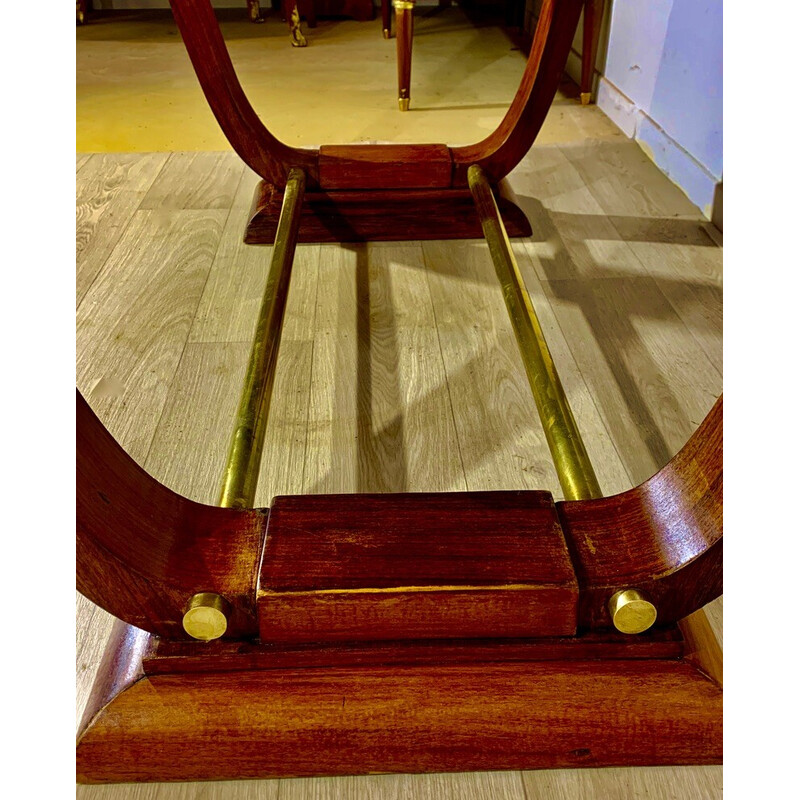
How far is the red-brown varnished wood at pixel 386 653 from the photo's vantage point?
583mm

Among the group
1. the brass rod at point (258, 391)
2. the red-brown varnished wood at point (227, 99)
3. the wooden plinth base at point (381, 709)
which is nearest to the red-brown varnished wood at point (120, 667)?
the wooden plinth base at point (381, 709)

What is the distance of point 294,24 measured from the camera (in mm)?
2963

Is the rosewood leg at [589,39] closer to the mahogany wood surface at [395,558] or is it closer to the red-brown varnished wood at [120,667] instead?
the mahogany wood surface at [395,558]

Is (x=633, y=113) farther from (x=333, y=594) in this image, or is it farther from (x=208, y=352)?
(x=333, y=594)

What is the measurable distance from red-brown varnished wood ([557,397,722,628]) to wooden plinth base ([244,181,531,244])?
0.91 meters

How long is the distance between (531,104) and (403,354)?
523 millimetres

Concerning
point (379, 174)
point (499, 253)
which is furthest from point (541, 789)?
point (379, 174)

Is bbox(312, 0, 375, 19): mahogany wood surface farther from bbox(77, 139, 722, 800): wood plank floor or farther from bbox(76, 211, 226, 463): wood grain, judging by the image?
bbox(76, 211, 226, 463): wood grain

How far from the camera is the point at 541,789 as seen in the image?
0.62 m

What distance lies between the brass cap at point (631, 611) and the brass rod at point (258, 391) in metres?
0.29

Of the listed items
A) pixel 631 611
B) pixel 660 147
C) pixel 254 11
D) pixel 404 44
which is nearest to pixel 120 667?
pixel 631 611

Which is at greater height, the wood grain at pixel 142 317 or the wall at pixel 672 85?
the wall at pixel 672 85

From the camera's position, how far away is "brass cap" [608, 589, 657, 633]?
22.5 inches

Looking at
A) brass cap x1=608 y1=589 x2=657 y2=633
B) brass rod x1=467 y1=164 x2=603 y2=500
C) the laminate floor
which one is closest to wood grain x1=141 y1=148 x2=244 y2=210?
the laminate floor
